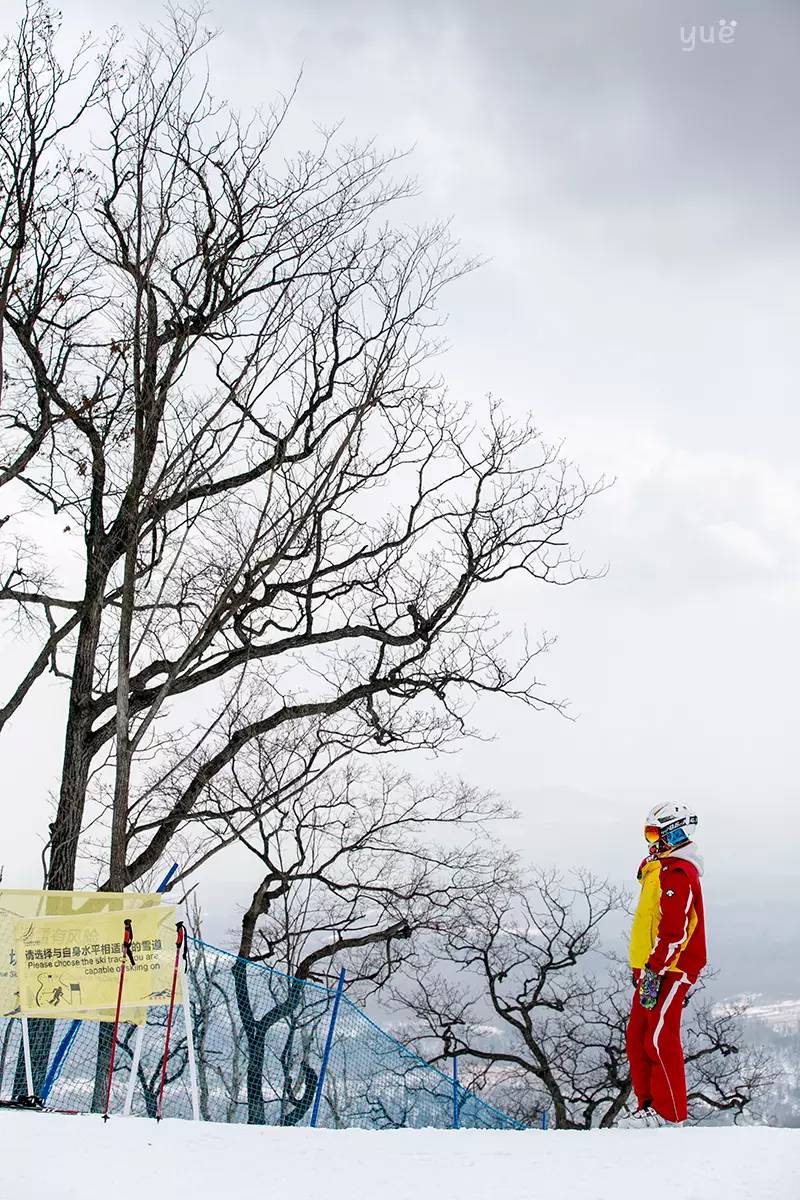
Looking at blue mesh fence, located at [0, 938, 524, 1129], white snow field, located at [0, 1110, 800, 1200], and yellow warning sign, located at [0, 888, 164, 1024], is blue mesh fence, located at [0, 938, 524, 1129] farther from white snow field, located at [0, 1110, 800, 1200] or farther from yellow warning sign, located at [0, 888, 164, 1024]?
white snow field, located at [0, 1110, 800, 1200]

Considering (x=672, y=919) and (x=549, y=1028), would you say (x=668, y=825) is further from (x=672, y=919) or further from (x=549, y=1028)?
(x=549, y=1028)

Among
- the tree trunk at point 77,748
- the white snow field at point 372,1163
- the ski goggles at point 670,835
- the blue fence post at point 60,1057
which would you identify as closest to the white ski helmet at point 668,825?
the ski goggles at point 670,835

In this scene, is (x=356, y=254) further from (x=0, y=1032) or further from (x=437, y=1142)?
(x=437, y=1142)

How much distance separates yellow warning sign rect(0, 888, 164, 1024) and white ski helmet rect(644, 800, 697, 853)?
12.9 feet

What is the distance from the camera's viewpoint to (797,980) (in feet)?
416

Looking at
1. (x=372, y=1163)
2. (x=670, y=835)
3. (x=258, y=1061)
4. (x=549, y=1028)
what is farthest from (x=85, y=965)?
(x=549, y=1028)

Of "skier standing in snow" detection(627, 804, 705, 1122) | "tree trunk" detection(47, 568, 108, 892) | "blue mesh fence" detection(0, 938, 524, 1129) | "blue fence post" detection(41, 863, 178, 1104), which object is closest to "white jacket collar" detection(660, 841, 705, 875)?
"skier standing in snow" detection(627, 804, 705, 1122)

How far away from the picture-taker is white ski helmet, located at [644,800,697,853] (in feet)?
27.4

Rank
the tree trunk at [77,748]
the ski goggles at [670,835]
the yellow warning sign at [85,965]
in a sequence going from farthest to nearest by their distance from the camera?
the tree trunk at [77,748] < the yellow warning sign at [85,965] < the ski goggles at [670,835]

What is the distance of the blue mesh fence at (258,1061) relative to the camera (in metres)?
10.2

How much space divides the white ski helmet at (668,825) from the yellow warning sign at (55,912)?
3.93m

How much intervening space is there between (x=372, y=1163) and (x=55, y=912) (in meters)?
3.72

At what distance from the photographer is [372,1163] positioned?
6.62m

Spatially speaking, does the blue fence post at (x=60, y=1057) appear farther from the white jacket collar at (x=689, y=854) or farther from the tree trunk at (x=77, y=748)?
the tree trunk at (x=77, y=748)
